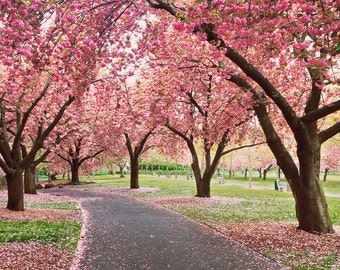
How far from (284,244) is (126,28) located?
360 inches

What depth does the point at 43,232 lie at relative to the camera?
13141mm

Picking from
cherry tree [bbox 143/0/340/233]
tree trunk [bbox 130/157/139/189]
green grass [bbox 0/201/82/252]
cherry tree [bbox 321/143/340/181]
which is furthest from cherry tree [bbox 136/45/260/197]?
cherry tree [bbox 321/143/340/181]

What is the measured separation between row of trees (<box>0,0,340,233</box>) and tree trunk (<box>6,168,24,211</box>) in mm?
52

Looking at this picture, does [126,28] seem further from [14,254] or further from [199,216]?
[199,216]

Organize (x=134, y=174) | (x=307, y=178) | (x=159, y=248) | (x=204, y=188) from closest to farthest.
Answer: (x=159, y=248), (x=307, y=178), (x=204, y=188), (x=134, y=174)

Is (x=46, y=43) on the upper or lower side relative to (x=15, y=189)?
upper

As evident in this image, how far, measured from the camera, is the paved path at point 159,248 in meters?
9.73

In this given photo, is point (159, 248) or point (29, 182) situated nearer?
point (159, 248)

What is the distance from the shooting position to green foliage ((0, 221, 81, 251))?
11.9 metres

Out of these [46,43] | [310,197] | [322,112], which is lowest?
[310,197]

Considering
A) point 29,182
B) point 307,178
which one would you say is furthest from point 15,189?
point 29,182

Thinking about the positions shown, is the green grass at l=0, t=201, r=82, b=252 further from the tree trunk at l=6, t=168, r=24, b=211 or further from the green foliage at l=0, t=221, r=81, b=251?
the tree trunk at l=6, t=168, r=24, b=211

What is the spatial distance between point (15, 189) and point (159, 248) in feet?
34.8

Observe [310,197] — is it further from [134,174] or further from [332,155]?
[332,155]
